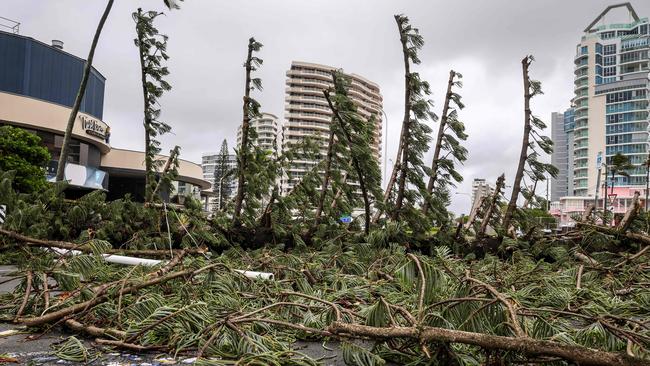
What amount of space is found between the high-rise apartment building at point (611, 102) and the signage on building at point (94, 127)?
3073 inches

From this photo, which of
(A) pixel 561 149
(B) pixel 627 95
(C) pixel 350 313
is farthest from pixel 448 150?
(A) pixel 561 149

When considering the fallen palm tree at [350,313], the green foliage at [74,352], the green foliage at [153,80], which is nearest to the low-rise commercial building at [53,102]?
the green foliage at [153,80]

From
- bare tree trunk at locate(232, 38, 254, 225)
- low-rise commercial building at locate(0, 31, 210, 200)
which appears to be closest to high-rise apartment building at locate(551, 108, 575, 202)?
low-rise commercial building at locate(0, 31, 210, 200)

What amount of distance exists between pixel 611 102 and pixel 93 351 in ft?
321

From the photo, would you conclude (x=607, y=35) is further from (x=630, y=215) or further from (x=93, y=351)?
(x=93, y=351)

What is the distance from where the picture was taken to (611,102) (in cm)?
8338

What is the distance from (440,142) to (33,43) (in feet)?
99.7

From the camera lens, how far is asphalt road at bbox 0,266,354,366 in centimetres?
208

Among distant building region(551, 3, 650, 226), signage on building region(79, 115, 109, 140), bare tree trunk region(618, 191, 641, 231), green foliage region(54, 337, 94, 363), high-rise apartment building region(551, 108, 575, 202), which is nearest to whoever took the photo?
green foliage region(54, 337, 94, 363)

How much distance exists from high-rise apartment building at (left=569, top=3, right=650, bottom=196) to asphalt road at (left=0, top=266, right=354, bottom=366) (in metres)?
89.6

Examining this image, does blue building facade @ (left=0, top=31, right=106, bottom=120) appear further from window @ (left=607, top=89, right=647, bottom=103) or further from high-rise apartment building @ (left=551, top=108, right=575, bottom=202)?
high-rise apartment building @ (left=551, top=108, right=575, bottom=202)

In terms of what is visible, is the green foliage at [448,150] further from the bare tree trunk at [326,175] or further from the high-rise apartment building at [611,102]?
the high-rise apartment building at [611,102]

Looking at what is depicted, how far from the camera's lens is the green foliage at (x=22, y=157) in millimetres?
19141

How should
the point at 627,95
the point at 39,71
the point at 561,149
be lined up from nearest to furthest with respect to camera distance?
the point at 39,71
the point at 627,95
the point at 561,149
